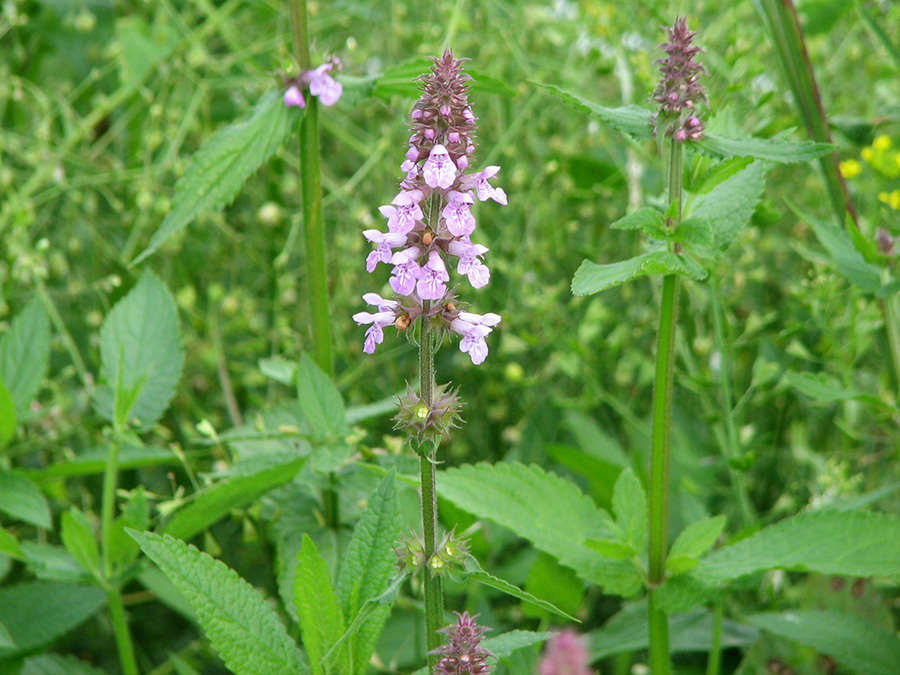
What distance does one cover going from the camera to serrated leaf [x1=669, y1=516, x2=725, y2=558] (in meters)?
1.07

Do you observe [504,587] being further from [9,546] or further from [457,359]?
[457,359]

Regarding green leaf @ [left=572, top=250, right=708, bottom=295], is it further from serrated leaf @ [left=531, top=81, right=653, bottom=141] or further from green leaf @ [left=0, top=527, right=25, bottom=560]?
green leaf @ [left=0, top=527, right=25, bottom=560]

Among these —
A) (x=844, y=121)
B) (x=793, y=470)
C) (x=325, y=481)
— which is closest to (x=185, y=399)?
(x=325, y=481)

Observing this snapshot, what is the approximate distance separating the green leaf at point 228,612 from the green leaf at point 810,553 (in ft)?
1.58

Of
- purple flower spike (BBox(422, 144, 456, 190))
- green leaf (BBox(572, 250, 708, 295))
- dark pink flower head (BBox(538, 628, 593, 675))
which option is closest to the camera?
dark pink flower head (BBox(538, 628, 593, 675))

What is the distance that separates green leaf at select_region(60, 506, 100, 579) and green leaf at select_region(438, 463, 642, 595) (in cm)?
49

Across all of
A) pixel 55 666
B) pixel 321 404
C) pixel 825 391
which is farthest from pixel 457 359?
pixel 55 666

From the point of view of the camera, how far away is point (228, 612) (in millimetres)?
885

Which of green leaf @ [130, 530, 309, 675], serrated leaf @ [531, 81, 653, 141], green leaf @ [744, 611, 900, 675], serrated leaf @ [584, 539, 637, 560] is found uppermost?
serrated leaf @ [531, 81, 653, 141]

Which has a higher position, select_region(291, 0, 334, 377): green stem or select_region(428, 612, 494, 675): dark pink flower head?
select_region(291, 0, 334, 377): green stem

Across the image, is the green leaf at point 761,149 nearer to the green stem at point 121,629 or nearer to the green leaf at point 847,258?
the green leaf at point 847,258

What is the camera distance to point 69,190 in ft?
6.09

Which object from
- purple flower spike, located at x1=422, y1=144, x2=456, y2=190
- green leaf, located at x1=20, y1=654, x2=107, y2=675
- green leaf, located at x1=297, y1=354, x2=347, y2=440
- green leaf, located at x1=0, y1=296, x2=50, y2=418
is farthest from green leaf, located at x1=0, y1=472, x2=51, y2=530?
purple flower spike, located at x1=422, y1=144, x2=456, y2=190

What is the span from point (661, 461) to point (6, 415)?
38.0 inches
